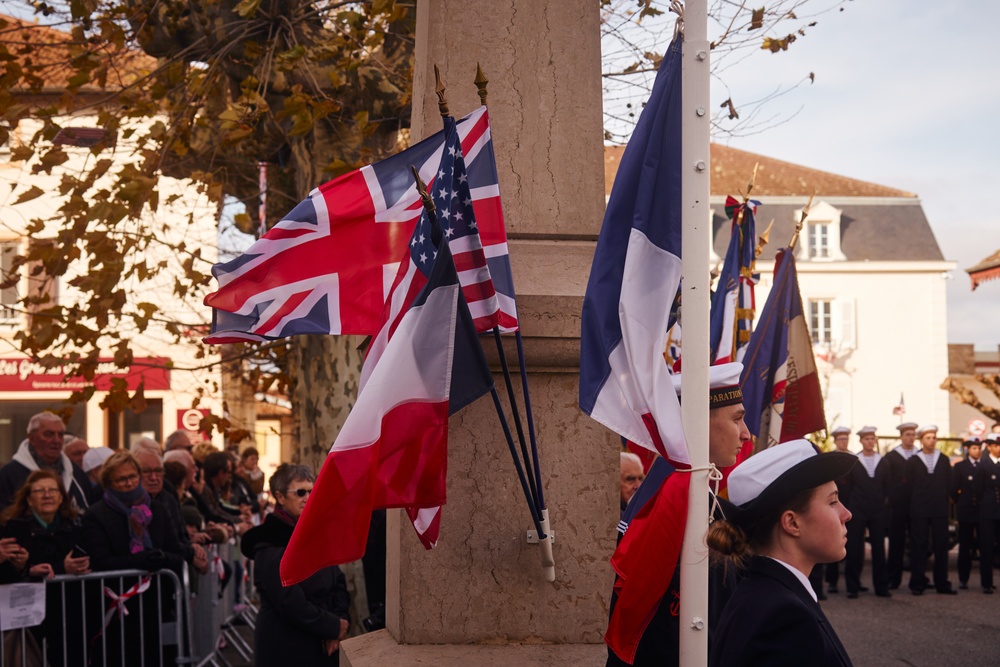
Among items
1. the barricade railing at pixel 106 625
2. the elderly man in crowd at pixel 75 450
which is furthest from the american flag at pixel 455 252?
the elderly man in crowd at pixel 75 450

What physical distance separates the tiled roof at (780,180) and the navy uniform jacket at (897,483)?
32401 millimetres

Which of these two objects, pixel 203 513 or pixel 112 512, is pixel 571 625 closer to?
pixel 112 512

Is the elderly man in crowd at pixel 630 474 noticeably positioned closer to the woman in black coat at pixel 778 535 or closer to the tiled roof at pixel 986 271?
the woman in black coat at pixel 778 535

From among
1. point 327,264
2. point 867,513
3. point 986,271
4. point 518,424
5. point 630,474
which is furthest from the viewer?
point 986,271

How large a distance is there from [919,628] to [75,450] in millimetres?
8894

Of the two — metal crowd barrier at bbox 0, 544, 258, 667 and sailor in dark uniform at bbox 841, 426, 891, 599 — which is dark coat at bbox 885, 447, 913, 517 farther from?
metal crowd barrier at bbox 0, 544, 258, 667

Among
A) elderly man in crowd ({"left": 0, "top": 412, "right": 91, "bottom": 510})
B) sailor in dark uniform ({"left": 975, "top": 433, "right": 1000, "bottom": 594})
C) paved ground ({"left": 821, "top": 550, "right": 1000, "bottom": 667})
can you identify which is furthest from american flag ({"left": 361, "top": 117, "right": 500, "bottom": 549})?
sailor in dark uniform ({"left": 975, "top": 433, "right": 1000, "bottom": 594})

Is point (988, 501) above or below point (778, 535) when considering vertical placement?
below

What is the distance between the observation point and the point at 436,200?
439cm

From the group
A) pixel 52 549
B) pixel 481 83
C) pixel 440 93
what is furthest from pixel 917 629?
pixel 440 93

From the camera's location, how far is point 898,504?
1742cm

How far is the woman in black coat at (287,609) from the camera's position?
6090 millimetres

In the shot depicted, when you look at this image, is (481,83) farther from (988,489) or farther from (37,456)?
(988,489)

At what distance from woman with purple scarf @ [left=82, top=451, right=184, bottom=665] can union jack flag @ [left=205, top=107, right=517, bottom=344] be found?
312cm
